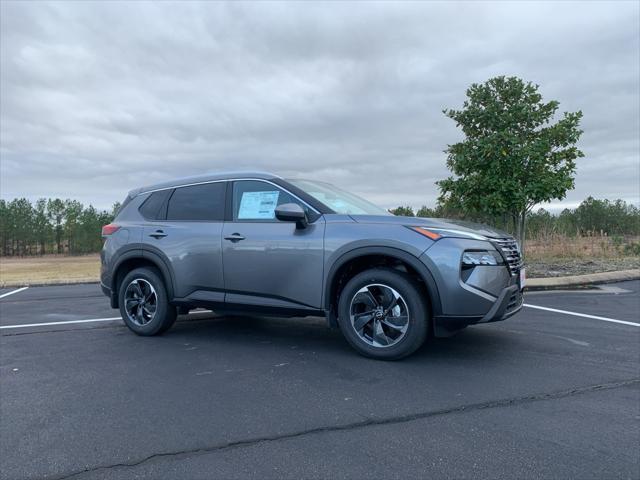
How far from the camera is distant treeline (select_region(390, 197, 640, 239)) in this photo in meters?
11.9

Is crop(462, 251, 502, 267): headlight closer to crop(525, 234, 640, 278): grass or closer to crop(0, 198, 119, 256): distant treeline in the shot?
crop(525, 234, 640, 278): grass

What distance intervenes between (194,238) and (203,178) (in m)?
0.72

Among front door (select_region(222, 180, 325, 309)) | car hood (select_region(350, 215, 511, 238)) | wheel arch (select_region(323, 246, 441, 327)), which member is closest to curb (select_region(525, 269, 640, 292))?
car hood (select_region(350, 215, 511, 238))

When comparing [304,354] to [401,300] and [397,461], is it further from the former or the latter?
[397,461]

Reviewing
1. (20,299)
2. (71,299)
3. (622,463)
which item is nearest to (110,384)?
(622,463)

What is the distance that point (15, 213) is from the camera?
84375 mm

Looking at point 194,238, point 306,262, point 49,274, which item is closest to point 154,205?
point 194,238

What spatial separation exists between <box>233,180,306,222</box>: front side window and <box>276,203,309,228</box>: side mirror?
10.5 inches

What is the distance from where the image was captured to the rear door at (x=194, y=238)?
488 cm

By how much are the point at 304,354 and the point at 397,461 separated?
2.11 metres

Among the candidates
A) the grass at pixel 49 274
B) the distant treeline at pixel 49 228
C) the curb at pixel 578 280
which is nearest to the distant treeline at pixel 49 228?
the distant treeline at pixel 49 228

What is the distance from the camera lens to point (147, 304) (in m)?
5.41

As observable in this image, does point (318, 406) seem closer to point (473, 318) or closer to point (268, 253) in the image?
point (473, 318)

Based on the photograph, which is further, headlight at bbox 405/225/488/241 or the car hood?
the car hood
